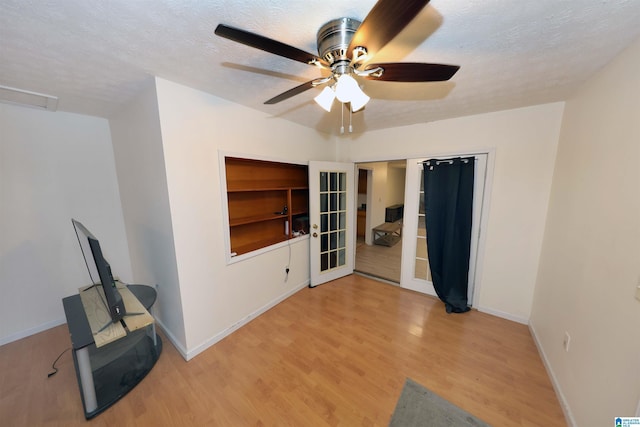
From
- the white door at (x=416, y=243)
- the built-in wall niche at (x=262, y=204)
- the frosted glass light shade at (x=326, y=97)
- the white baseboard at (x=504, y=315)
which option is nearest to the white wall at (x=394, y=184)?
the white door at (x=416, y=243)

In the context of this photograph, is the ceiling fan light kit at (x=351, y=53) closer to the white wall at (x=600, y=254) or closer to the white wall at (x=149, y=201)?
the white wall at (x=600, y=254)

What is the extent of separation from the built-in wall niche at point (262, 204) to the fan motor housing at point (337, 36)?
1.48 meters

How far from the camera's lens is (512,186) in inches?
90.0

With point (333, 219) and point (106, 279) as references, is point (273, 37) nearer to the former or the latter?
point (106, 279)

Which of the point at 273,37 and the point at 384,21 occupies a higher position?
the point at 273,37

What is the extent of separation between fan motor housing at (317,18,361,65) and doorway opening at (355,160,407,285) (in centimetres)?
318

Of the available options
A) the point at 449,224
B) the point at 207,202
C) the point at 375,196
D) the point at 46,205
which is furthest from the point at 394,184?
the point at 46,205

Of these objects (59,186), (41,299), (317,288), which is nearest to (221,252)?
(317,288)

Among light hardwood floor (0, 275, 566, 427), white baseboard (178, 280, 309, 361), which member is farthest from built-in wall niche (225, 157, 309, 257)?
light hardwood floor (0, 275, 566, 427)

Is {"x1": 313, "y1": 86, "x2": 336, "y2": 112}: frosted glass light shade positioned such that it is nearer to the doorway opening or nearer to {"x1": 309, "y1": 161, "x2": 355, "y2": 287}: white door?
{"x1": 309, "y1": 161, "x2": 355, "y2": 287}: white door

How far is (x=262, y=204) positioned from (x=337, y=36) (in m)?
2.09

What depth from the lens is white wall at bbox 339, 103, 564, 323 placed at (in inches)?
83.6

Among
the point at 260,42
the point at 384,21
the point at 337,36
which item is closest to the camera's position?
the point at 384,21

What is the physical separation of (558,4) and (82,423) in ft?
11.4
